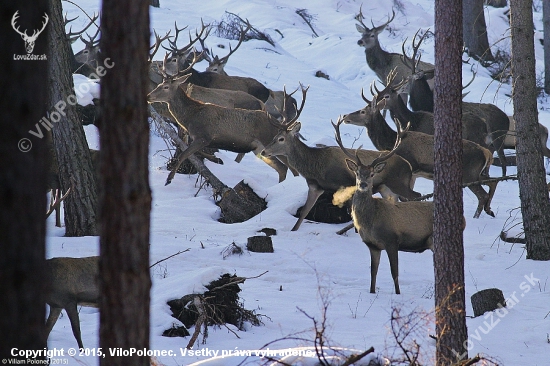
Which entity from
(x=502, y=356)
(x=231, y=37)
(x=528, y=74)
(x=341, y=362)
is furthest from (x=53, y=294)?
(x=231, y=37)

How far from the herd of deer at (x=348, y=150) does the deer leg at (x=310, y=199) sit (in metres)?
0.01

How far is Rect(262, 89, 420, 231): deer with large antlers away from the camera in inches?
415

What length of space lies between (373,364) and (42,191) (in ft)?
6.98

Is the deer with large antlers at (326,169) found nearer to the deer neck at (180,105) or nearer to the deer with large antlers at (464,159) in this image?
the deer with large antlers at (464,159)

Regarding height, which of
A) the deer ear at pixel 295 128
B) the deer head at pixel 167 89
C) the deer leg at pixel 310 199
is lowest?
the deer leg at pixel 310 199

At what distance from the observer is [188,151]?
11.6 meters

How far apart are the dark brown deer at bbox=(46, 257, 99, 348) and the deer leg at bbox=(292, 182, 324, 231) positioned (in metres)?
5.10

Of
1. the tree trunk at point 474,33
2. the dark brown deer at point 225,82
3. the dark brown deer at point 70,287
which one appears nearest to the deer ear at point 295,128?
the dark brown deer at point 225,82

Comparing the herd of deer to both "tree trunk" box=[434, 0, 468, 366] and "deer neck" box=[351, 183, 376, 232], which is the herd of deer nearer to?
"deer neck" box=[351, 183, 376, 232]

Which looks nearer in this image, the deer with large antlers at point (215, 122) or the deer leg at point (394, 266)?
the deer leg at point (394, 266)

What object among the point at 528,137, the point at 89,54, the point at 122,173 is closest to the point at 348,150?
the point at 528,137

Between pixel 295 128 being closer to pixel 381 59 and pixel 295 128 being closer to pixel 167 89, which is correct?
pixel 167 89

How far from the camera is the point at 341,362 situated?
3.83 meters

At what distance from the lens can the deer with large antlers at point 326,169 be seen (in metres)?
10.5
